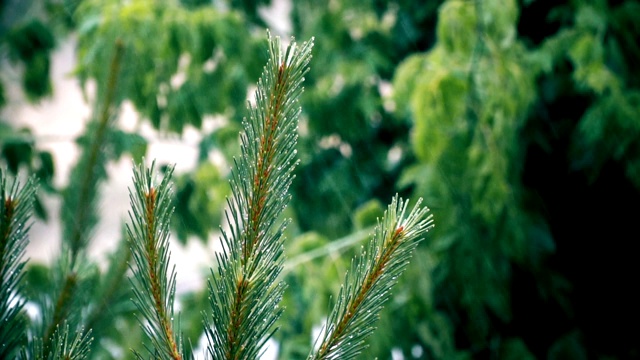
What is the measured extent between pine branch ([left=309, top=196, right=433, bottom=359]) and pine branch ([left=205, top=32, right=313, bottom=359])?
85mm

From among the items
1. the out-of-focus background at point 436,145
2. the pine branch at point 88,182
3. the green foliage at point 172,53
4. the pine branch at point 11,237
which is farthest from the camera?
the green foliage at point 172,53

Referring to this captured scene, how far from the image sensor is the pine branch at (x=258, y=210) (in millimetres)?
774

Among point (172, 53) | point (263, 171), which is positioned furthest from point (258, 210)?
point (172, 53)

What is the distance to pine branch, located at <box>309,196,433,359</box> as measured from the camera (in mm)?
796

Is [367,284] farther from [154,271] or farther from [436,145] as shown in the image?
[436,145]

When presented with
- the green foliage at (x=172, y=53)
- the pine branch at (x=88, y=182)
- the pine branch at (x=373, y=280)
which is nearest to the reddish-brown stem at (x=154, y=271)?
the pine branch at (x=373, y=280)

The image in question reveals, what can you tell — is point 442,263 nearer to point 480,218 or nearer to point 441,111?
point 480,218

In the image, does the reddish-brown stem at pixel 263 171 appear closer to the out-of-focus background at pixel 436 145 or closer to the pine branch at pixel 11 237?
the pine branch at pixel 11 237

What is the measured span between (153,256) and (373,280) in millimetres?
235

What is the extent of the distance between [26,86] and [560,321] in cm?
202

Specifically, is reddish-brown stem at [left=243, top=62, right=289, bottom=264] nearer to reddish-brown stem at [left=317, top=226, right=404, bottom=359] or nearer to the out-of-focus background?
reddish-brown stem at [left=317, top=226, right=404, bottom=359]

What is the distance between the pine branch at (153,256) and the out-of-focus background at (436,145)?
0.96m

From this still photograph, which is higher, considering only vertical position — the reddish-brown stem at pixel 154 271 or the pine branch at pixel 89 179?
the pine branch at pixel 89 179

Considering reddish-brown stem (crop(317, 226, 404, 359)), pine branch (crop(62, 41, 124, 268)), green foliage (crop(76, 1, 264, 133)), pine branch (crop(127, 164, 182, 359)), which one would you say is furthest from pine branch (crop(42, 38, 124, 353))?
green foliage (crop(76, 1, 264, 133))
